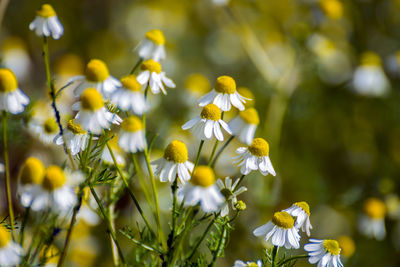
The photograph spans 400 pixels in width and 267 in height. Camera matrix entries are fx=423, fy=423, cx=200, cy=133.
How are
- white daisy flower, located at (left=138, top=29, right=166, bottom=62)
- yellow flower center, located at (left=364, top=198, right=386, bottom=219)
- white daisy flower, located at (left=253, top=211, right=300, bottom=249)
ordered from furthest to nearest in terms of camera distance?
yellow flower center, located at (left=364, top=198, right=386, bottom=219)
white daisy flower, located at (left=138, top=29, right=166, bottom=62)
white daisy flower, located at (left=253, top=211, right=300, bottom=249)

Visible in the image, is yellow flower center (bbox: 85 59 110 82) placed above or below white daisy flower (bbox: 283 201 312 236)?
above

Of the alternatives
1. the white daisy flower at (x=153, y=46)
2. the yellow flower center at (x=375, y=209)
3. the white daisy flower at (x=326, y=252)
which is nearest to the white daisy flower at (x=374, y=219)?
the yellow flower center at (x=375, y=209)

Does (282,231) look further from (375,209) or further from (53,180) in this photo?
(375,209)

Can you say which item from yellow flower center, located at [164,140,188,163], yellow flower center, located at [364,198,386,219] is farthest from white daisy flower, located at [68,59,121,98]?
yellow flower center, located at [364,198,386,219]

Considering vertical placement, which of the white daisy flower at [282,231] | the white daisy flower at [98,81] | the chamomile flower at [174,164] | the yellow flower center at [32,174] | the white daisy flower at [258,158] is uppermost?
the white daisy flower at [98,81]

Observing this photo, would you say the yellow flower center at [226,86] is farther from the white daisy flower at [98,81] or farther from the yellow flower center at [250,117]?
the white daisy flower at [98,81]

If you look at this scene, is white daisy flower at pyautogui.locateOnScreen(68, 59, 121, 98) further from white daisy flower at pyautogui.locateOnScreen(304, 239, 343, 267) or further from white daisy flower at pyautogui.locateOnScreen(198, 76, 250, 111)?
white daisy flower at pyautogui.locateOnScreen(304, 239, 343, 267)
